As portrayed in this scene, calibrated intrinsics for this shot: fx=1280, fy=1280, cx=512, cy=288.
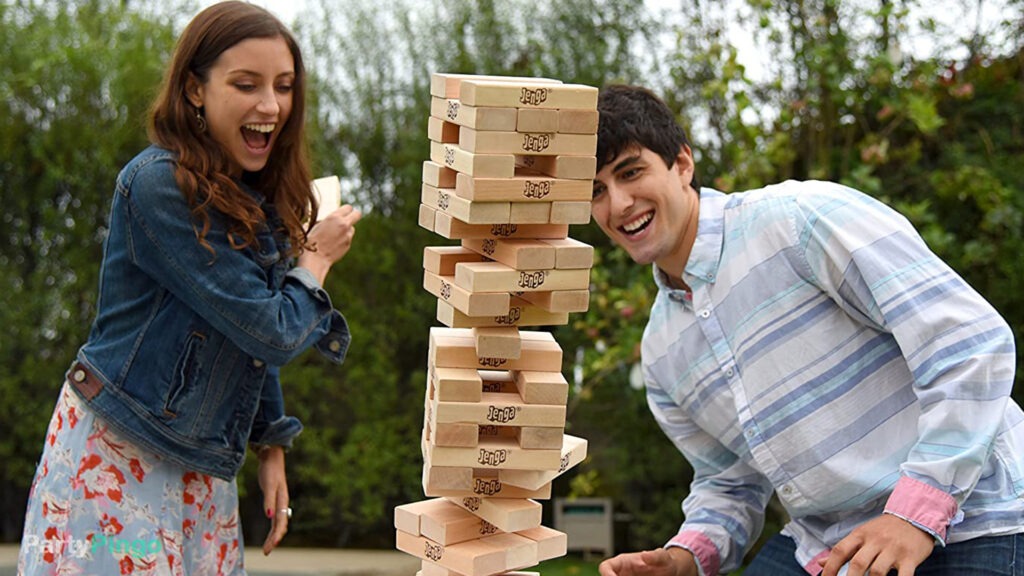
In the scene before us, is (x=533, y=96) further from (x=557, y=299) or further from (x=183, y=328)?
(x=183, y=328)

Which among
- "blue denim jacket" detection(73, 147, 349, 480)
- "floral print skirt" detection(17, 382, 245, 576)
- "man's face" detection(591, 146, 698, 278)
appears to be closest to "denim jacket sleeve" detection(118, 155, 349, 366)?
"blue denim jacket" detection(73, 147, 349, 480)

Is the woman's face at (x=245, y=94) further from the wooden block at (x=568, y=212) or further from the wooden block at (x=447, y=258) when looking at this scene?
the wooden block at (x=568, y=212)

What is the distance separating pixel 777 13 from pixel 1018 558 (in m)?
3.60

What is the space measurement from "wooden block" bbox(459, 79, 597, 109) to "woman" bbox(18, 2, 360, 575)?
77 centimetres

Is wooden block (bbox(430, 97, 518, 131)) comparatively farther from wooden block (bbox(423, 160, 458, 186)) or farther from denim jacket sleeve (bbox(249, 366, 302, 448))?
denim jacket sleeve (bbox(249, 366, 302, 448))

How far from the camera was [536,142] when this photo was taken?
98.6 inches

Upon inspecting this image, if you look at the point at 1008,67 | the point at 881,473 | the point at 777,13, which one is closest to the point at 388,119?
the point at 777,13

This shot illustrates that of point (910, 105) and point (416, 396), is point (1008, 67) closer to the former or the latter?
point (910, 105)

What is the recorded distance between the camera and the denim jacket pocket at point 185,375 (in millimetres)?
2994

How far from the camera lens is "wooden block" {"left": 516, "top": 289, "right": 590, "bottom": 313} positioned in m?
2.58

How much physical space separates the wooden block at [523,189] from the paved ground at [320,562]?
3728mm

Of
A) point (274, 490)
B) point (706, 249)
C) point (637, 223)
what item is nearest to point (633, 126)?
point (637, 223)

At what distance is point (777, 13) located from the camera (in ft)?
18.9

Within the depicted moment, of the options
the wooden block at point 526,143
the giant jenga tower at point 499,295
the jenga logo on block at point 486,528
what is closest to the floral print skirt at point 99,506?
the giant jenga tower at point 499,295
